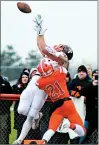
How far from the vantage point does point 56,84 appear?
7.55 meters

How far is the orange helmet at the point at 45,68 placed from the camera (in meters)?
7.56

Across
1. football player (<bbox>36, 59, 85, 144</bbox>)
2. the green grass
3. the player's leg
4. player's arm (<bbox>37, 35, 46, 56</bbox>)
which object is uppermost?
player's arm (<bbox>37, 35, 46, 56</bbox>)

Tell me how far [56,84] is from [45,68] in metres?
0.29

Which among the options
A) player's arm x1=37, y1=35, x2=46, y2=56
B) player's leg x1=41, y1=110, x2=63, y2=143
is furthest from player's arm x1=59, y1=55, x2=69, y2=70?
player's leg x1=41, y1=110, x2=63, y2=143

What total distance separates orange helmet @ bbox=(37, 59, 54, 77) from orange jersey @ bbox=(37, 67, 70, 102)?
2.4 inches

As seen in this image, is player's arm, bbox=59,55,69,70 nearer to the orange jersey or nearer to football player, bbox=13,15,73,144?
football player, bbox=13,15,73,144

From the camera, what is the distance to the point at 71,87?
341 inches

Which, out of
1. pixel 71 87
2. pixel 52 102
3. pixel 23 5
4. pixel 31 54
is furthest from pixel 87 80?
pixel 31 54

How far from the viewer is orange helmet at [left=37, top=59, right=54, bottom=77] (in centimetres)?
756

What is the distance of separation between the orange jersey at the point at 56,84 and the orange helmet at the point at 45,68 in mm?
61

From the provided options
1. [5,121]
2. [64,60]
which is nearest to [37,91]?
[64,60]

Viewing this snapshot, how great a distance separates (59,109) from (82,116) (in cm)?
105

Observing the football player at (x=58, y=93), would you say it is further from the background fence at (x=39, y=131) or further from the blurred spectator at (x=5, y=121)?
the blurred spectator at (x=5, y=121)

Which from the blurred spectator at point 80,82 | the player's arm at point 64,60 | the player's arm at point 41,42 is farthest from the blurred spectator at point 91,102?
the player's arm at point 41,42
